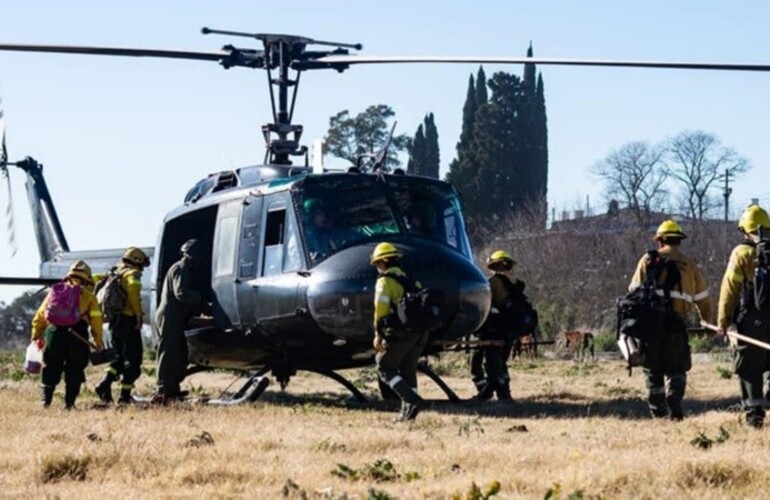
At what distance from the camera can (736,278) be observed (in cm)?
1347

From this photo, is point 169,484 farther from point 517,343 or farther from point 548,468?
point 517,343

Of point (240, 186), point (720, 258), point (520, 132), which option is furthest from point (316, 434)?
point (520, 132)

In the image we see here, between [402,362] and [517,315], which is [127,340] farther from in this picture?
[517,315]

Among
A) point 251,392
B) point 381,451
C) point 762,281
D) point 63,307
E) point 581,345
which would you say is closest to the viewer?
point 381,451

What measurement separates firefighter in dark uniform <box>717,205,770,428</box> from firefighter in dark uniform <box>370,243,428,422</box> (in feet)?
10.7

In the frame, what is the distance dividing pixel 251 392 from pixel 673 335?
18.8 ft

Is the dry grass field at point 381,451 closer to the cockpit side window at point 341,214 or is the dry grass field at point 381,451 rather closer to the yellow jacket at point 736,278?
the yellow jacket at point 736,278

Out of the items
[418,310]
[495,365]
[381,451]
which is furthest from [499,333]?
[381,451]

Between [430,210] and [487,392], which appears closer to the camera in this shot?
[430,210]

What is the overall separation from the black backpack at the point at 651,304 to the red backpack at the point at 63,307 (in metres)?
6.43

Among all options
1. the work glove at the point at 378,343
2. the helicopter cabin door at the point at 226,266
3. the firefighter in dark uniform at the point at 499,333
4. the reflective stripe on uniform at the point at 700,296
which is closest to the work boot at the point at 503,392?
the firefighter in dark uniform at the point at 499,333

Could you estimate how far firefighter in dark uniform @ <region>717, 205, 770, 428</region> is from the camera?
13.2 m

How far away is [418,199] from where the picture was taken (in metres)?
17.4

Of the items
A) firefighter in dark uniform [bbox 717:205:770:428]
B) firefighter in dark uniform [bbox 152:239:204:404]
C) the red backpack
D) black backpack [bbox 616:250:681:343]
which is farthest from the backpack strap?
the red backpack
